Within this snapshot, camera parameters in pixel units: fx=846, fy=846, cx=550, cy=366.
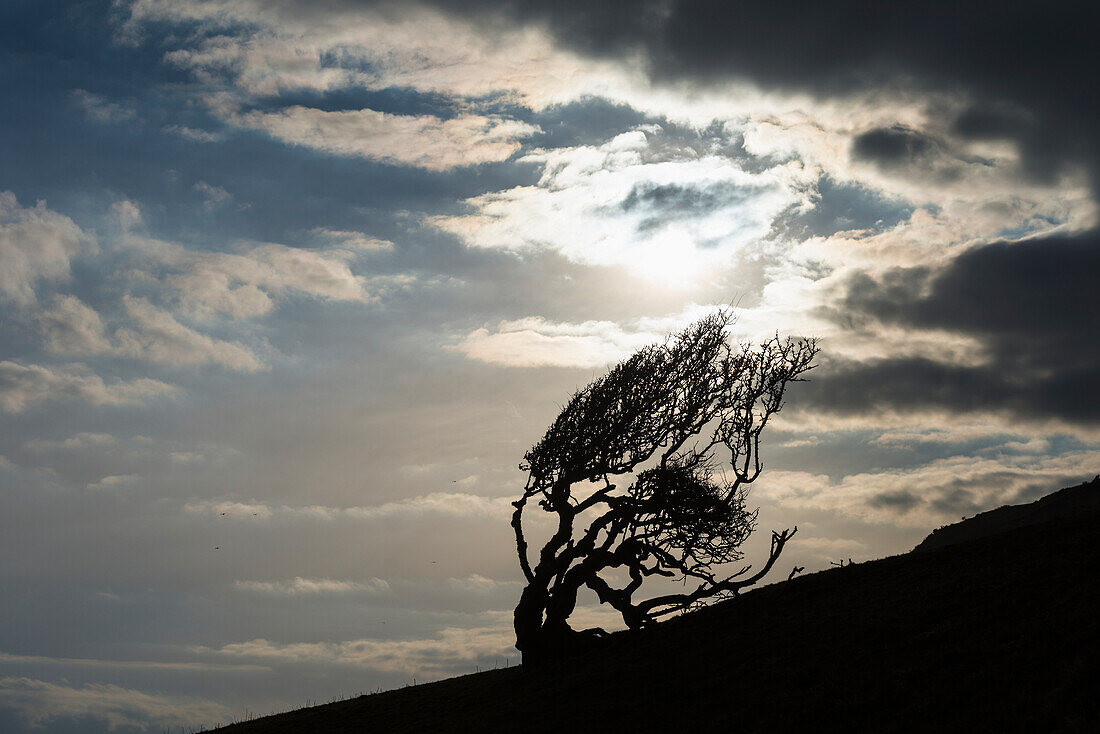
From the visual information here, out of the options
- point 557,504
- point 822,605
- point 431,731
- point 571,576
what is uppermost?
point 557,504

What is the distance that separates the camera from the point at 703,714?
23766 millimetres

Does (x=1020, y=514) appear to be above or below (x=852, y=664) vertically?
above

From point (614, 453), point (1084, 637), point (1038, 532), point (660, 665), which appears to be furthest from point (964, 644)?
point (614, 453)

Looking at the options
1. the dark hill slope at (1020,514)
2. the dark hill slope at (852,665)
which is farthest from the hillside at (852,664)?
the dark hill slope at (1020,514)

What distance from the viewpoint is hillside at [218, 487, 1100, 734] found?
1962 cm

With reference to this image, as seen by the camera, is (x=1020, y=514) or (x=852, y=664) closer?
(x=852, y=664)

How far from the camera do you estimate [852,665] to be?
2375 cm

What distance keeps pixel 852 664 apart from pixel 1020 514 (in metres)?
42.1

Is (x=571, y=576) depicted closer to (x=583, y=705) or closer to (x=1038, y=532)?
(x=583, y=705)

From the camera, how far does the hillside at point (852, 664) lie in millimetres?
19625

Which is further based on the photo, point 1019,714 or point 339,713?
point 339,713

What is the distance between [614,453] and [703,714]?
1465cm

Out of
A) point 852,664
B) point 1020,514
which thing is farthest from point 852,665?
point 1020,514

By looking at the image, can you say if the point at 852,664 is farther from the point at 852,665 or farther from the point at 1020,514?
the point at 1020,514
